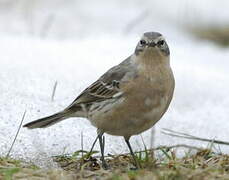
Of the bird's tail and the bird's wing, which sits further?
the bird's tail

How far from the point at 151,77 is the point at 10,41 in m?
3.85

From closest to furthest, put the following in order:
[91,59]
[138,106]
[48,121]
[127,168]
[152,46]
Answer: [127,168]
[138,106]
[152,46]
[48,121]
[91,59]

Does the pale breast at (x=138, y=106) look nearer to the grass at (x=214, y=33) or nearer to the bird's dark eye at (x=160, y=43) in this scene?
the bird's dark eye at (x=160, y=43)

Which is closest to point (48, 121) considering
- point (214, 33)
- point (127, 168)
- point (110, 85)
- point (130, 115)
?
point (110, 85)

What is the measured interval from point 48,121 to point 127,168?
109 centimetres

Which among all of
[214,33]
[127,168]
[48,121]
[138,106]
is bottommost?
[127,168]

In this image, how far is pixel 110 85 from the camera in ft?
21.0

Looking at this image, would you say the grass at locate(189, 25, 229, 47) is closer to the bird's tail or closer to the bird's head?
the bird's head

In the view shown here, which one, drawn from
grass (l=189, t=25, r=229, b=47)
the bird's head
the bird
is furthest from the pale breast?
grass (l=189, t=25, r=229, b=47)

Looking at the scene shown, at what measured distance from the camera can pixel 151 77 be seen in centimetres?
616

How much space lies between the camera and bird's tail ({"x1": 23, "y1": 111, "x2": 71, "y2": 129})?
6.36 meters

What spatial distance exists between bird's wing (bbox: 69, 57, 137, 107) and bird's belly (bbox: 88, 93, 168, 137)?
0.41 feet

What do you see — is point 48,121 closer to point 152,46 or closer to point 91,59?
point 152,46

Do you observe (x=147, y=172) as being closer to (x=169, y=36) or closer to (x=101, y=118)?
(x=101, y=118)
